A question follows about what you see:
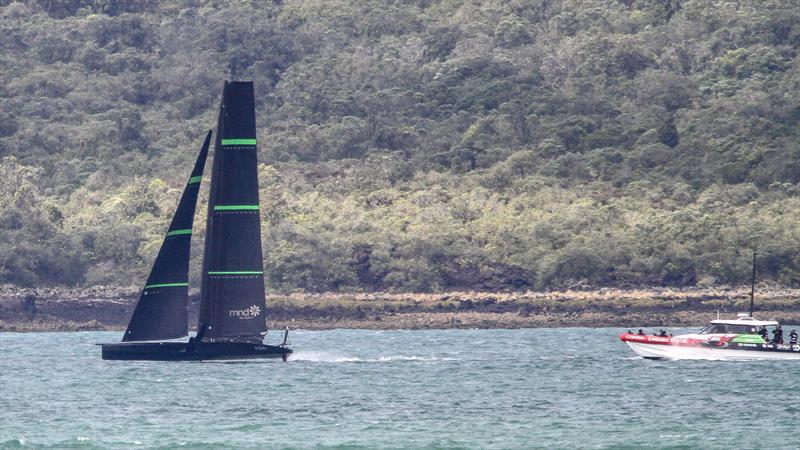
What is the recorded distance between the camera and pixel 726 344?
69.8 m

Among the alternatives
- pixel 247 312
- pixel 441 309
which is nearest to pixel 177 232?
pixel 247 312

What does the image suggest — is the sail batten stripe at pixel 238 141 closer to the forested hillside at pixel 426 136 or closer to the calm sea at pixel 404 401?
the calm sea at pixel 404 401

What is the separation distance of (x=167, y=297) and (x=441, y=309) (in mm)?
49948

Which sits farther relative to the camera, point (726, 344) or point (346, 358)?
point (346, 358)

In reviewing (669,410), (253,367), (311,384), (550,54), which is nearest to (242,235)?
(311,384)

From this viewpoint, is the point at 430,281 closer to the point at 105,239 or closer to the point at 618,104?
the point at 105,239

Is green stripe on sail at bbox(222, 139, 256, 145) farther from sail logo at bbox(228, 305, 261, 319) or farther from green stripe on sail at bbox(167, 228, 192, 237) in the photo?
sail logo at bbox(228, 305, 261, 319)

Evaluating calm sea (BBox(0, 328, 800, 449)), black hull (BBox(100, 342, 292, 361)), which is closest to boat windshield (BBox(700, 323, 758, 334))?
calm sea (BBox(0, 328, 800, 449))

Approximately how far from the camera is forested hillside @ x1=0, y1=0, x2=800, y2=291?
118m

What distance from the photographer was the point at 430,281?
116500 mm

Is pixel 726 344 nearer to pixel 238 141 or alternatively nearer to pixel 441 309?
pixel 238 141

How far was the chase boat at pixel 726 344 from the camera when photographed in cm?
6906

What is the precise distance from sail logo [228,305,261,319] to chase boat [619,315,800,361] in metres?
17.4

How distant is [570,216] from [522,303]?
13187mm
